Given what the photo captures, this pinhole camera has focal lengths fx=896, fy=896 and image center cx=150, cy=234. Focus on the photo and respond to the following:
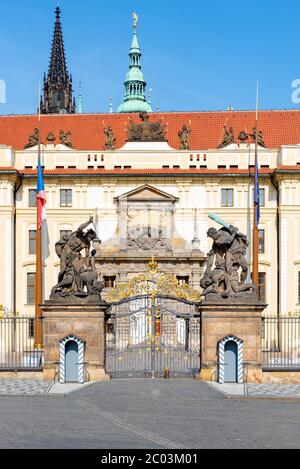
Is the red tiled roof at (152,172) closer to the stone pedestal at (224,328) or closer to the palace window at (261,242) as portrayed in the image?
the palace window at (261,242)

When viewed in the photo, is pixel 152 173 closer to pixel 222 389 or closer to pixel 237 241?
pixel 237 241

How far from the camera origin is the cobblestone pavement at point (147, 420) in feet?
49.0

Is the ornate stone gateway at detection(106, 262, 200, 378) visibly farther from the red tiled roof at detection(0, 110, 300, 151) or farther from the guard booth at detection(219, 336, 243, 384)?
the red tiled roof at detection(0, 110, 300, 151)

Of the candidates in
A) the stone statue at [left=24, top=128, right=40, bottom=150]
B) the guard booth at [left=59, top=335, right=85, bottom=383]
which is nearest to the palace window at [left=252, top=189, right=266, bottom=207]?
the stone statue at [left=24, top=128, right=40, bottom=150]

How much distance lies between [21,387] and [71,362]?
82.0 inches

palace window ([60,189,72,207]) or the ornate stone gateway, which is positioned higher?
palace window ([60,189,72,207])

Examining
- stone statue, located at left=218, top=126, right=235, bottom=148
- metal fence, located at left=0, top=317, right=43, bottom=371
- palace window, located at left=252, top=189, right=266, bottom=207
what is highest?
stone statue, located at left=218, top=126, right=235, bottom=148

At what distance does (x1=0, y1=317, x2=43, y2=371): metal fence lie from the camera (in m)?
28.9

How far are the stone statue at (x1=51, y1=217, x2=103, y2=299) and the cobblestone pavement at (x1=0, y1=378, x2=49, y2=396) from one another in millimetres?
2669

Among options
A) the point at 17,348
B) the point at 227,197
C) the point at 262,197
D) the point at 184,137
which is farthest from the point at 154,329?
the point at 184,137

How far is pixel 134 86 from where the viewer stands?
74.1 metres

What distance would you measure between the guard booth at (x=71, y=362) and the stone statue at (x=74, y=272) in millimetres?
1466
